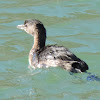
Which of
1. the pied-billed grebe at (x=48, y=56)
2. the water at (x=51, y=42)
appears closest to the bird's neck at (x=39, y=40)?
the pied-billed grebe at (x=48, y=56)

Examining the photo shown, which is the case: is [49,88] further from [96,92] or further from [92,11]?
[92,11]

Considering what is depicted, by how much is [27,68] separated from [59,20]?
3.76 m

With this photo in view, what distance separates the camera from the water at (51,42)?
9961 mm

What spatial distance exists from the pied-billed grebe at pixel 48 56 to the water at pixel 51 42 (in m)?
0.18

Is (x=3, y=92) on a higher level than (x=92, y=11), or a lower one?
lower

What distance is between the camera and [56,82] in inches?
411

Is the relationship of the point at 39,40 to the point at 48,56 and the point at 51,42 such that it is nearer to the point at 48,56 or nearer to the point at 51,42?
the point at 48,56

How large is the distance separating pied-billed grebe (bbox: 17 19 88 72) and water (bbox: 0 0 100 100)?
180 millimetres

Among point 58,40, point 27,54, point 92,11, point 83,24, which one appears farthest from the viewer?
point 92,11

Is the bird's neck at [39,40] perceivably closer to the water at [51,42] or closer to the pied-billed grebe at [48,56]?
the pied-billed grebe at [48,56]

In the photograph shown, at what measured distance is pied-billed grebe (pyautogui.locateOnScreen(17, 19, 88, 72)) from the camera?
10.5 meters

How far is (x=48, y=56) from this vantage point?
10.9m

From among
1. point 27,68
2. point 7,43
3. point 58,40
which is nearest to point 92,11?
point 58,40

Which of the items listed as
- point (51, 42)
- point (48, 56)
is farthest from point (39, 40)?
point (51, 42)
